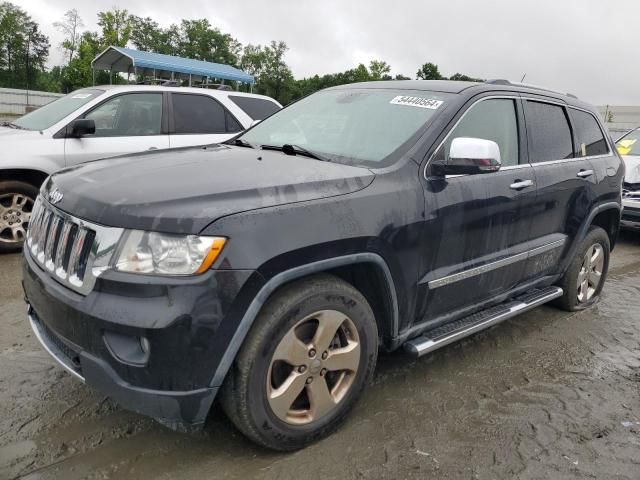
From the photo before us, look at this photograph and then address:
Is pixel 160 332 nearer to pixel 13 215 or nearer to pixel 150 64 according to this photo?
pixel 13 215

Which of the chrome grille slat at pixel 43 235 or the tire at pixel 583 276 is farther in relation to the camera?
the tire at pixel 583 276

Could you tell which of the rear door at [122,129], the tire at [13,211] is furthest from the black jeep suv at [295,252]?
the tire at [13,211]

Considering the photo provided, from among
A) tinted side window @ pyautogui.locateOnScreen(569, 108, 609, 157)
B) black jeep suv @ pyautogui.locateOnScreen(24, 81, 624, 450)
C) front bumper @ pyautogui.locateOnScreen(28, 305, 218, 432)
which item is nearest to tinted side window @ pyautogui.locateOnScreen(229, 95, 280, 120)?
black jeep suv @ pyautogui.locateOnScreen(24, 81, 624, 450)

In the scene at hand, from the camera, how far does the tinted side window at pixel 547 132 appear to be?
3744mm

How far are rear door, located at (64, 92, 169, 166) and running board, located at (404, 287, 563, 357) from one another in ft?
13.7

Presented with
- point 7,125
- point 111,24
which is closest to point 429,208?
point 7,125

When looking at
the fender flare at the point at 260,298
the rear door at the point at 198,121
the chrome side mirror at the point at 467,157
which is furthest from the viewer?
the rear door at the point at 198,121

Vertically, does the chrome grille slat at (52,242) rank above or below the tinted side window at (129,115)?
below

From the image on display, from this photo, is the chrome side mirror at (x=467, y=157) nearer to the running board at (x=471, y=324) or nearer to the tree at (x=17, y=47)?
the running board at (x=471, y=324)

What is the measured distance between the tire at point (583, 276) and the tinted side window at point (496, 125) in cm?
130

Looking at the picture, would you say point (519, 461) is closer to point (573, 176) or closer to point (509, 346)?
point (509, 346)

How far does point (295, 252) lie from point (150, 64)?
624 inches

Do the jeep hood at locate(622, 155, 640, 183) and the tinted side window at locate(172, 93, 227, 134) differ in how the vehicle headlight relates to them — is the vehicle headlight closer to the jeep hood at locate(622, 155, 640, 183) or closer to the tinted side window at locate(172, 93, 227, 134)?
the tinted side window at locate(172, 93, 227, 134)

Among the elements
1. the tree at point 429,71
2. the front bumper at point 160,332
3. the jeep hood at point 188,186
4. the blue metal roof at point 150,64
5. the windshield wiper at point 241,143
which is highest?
the tree at point 429,71
